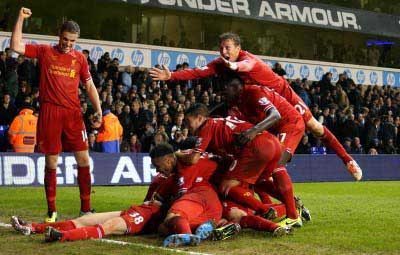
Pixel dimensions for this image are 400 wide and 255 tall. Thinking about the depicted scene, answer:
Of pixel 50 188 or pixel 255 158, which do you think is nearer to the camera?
pixel 255 158

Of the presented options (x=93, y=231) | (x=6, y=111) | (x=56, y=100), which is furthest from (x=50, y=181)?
(x=6, y=111)

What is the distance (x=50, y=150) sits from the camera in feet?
31.8

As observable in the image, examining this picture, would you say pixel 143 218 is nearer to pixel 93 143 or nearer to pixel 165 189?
pixel 165 189

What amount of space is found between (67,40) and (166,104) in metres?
12.2

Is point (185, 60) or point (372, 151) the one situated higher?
point (185, 60)

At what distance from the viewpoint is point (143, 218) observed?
834 centimetres

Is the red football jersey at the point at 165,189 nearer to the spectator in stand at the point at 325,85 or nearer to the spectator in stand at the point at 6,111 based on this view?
the spectator in stand at the point at 6,111

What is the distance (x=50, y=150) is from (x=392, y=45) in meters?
32.2

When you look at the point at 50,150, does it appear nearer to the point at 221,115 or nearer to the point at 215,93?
the point at 221,115

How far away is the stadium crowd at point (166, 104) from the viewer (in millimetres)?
18828

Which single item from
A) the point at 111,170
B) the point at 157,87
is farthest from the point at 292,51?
the point at 111,170

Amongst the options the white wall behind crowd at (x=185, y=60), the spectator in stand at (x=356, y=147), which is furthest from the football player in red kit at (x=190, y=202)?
the spectator in stand at (x=356, y=147)

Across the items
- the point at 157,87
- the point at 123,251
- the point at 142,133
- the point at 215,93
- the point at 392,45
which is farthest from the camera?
the point at 392,45

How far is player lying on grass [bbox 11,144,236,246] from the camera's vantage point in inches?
304
